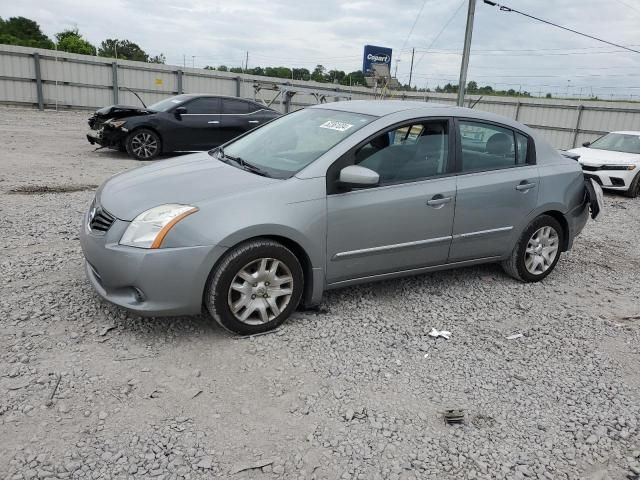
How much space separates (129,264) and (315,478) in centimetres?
176

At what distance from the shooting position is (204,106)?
456 inches

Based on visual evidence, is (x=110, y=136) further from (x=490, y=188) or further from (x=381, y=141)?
(x=490, y=188)

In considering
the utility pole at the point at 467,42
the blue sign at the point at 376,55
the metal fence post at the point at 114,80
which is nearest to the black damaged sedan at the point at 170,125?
the utility pole at the point at 467,42

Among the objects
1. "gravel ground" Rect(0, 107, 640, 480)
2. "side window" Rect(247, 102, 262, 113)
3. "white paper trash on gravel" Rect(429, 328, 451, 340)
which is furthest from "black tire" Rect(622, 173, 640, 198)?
"white paper trash on gravel" Rect(429, 328, 451, 340)

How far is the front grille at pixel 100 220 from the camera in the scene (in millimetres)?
3569

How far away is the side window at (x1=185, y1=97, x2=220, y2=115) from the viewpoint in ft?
37.6

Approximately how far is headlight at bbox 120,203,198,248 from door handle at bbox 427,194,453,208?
1.91 meters

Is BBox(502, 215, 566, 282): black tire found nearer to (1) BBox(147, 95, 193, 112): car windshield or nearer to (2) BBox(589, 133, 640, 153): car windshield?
(2) BBox(589, 133, 640, 153): car windshield

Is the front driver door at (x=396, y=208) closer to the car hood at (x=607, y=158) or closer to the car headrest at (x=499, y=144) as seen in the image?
the car headrest at (x=499, y=144)

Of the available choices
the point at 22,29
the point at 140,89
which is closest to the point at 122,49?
the point at 22,29

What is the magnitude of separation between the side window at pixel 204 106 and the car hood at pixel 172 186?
7.61m

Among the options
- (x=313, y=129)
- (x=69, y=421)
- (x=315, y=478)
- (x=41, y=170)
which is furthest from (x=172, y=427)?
(x=41, y=170)

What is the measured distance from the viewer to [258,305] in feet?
12.0

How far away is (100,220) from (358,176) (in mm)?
1837
